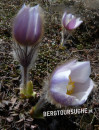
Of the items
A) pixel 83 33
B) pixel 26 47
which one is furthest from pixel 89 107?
pixel 83 33

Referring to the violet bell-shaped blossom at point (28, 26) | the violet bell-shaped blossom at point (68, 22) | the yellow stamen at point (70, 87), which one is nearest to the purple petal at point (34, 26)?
the violet bell-shaped blossom at point (28, 26)

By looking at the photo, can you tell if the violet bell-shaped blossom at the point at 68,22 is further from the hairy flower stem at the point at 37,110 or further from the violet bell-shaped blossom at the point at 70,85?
the hairy flower stem at the point at 37,110

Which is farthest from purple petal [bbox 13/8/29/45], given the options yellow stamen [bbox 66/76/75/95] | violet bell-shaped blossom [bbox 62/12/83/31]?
violet bell-shaped blossom [bbox 62/12/83/31]

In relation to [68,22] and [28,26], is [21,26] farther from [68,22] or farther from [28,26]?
[68,22]

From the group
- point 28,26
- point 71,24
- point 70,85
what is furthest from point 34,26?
point 71,24

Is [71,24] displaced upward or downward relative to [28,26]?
upward

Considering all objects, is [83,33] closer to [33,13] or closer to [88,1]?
[88,1]
